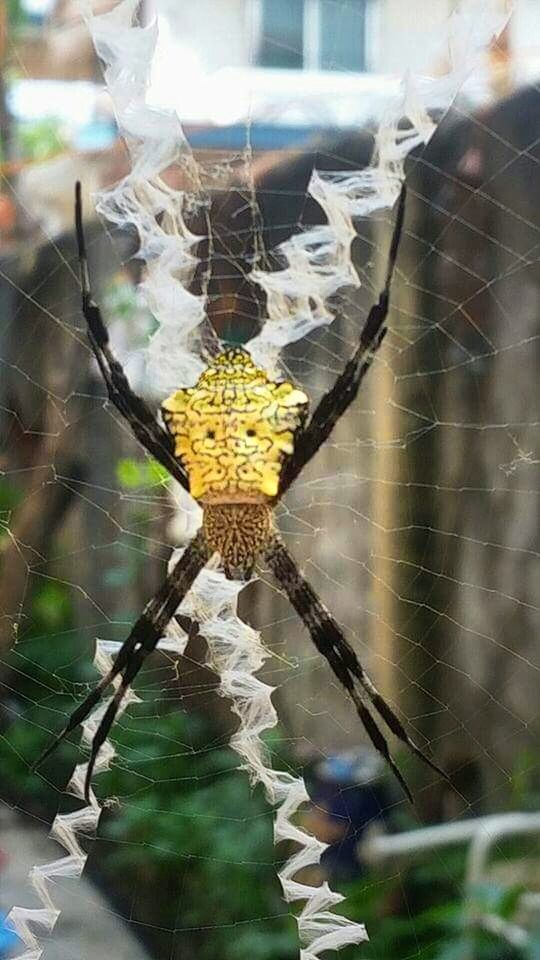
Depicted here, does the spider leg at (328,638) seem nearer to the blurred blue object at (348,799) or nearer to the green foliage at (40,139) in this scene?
the blurred blue object at (348,799)

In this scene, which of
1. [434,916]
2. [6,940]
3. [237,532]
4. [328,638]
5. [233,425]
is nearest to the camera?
[233,425]

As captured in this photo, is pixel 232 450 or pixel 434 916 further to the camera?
pixel 434 916

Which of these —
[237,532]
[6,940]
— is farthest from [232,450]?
[6,940]

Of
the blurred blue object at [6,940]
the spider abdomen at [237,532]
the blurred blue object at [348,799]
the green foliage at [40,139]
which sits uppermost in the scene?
the green foliage at [40,139]

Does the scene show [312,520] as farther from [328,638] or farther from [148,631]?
[148,631]

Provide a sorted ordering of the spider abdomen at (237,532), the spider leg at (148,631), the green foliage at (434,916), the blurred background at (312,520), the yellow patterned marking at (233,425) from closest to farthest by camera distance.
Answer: the yellow patterned marking at (233,425)
the spider abdomen at (237,532)
the spider leg at (148,631)
the blurred background at (312,520)
the green foliage at (434,916)

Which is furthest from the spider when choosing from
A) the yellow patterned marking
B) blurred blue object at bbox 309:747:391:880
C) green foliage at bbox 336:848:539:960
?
green foliage at bbox 336:848:539:960

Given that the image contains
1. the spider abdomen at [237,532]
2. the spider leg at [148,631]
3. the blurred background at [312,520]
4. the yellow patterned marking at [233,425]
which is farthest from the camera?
the blurred background at [312,520]

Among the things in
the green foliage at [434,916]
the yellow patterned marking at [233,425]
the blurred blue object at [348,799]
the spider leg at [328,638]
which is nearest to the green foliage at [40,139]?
the yellow patterned marking at [233,425]
